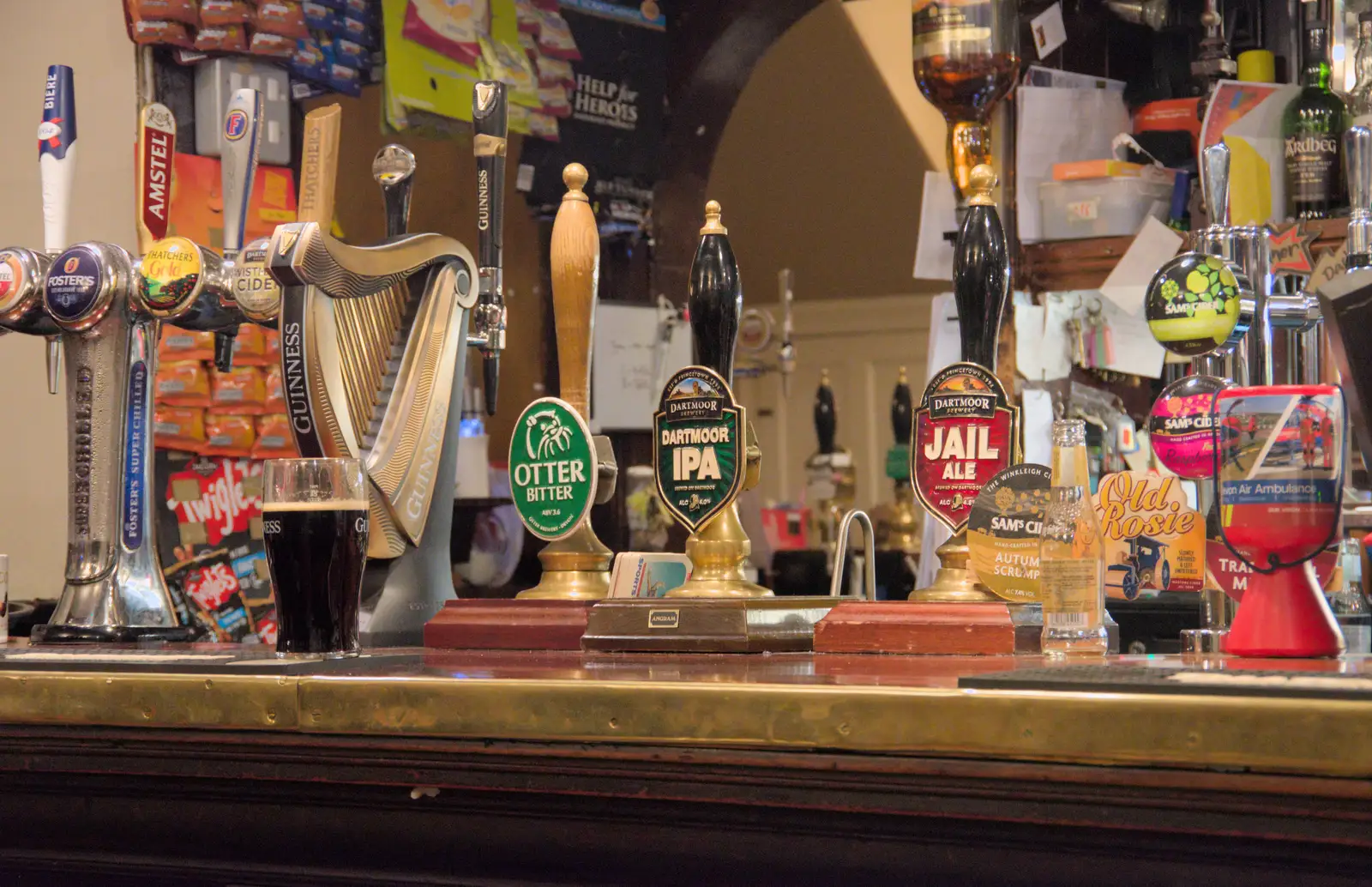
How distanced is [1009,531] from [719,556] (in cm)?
26

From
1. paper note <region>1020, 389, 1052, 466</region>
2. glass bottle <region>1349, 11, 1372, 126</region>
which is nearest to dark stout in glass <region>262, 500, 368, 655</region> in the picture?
glass bottle <region>1349, 11, 1372, 126</region>

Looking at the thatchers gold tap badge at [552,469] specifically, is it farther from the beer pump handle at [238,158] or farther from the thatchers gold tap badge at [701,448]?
the beer pump handle at [238,158]

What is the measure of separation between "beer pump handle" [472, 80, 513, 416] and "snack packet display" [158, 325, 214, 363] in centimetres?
141

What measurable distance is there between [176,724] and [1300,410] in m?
0.74

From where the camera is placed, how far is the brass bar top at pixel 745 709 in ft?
2.33

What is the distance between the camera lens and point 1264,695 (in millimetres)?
721

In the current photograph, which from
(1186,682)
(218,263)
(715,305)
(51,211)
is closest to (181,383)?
(51,211)

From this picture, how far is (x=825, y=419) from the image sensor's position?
14.1ft

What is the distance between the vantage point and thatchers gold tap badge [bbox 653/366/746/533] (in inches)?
50.3

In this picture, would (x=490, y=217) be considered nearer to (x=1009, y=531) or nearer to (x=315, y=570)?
(x=315, y=570)

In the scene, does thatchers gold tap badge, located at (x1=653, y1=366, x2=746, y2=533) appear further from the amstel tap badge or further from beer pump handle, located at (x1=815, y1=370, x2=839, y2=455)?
beer pump handle, located at (x1=815, y1=370, x2=839, y2=455)

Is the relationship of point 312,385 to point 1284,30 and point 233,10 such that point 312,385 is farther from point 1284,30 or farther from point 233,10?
point 1284,30

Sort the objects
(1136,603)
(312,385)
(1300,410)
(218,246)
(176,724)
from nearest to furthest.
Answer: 1. (1300,410)
2. (176,724)
3. (312,385)
4. (1136,603)
5. (218,246)

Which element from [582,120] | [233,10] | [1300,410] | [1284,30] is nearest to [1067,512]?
[1300,410]
